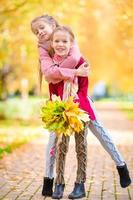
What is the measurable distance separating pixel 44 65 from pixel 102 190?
6.32ft

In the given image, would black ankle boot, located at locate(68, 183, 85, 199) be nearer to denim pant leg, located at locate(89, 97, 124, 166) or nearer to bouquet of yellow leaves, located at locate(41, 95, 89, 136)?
denim pant leg, located at locate(89, 97, 124, 166)

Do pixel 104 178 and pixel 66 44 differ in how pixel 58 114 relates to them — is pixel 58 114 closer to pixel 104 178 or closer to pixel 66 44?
pixel 66 44

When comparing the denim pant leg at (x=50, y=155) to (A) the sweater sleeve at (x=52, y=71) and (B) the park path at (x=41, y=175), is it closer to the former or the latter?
(B) the park path at (x=41, y=175)

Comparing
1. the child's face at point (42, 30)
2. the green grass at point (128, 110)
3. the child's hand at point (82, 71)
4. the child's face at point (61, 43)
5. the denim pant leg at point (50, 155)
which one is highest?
the child's face at point (42, 30)

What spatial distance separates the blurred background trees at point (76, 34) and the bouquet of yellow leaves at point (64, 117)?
12.1 m

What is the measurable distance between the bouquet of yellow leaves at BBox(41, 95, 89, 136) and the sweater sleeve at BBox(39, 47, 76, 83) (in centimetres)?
23

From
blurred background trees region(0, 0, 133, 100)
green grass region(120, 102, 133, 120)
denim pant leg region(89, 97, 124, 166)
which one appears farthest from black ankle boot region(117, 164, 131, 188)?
green grass region(120, 102, 133, 120)

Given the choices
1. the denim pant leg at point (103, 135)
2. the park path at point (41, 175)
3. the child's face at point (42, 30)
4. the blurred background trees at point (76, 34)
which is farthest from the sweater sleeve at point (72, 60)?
the blurred background trees at point (76, 34)

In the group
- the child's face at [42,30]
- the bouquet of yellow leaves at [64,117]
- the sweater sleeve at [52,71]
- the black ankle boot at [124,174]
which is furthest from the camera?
the black ankle boot at [124,174]

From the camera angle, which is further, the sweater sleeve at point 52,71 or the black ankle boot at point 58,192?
the black ankle boot at point 58,192

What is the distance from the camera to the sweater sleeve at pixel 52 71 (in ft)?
22.3

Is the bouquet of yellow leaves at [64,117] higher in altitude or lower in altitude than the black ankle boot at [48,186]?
higher

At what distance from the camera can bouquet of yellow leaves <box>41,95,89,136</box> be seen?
21.8 feet

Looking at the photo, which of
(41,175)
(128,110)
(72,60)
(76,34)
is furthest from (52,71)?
(128,110)
